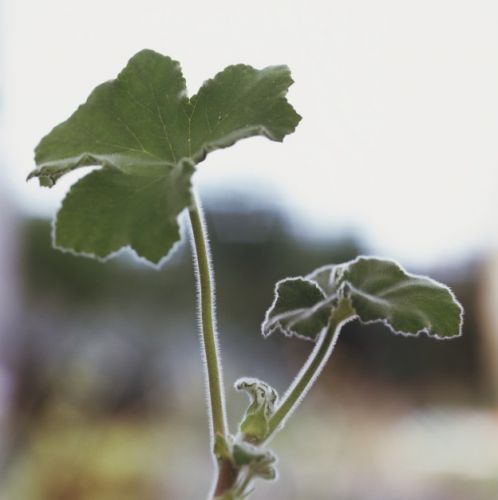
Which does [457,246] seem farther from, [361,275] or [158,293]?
[361,275]

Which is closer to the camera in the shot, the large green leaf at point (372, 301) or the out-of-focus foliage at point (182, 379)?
the large green leaf at point (372, 301)

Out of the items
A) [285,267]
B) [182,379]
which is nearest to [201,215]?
[285,267]

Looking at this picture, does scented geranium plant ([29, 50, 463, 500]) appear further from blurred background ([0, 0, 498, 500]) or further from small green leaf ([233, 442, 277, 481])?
blurred background ([0, 0, 498, 500])

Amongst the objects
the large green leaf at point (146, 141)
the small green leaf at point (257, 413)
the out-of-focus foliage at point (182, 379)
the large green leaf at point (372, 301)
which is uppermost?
the large green leaf at point (146, 141)

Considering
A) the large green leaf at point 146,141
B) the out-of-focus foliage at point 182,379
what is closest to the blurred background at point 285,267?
the out-of-focus foliage at point 182,379

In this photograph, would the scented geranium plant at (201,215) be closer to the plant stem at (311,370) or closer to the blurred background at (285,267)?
the plant stem at (311,370)

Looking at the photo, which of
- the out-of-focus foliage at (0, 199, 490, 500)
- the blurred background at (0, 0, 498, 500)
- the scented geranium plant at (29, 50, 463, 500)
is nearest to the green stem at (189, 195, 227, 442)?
the scented geranium plant at (29, 50, 463, 500)
